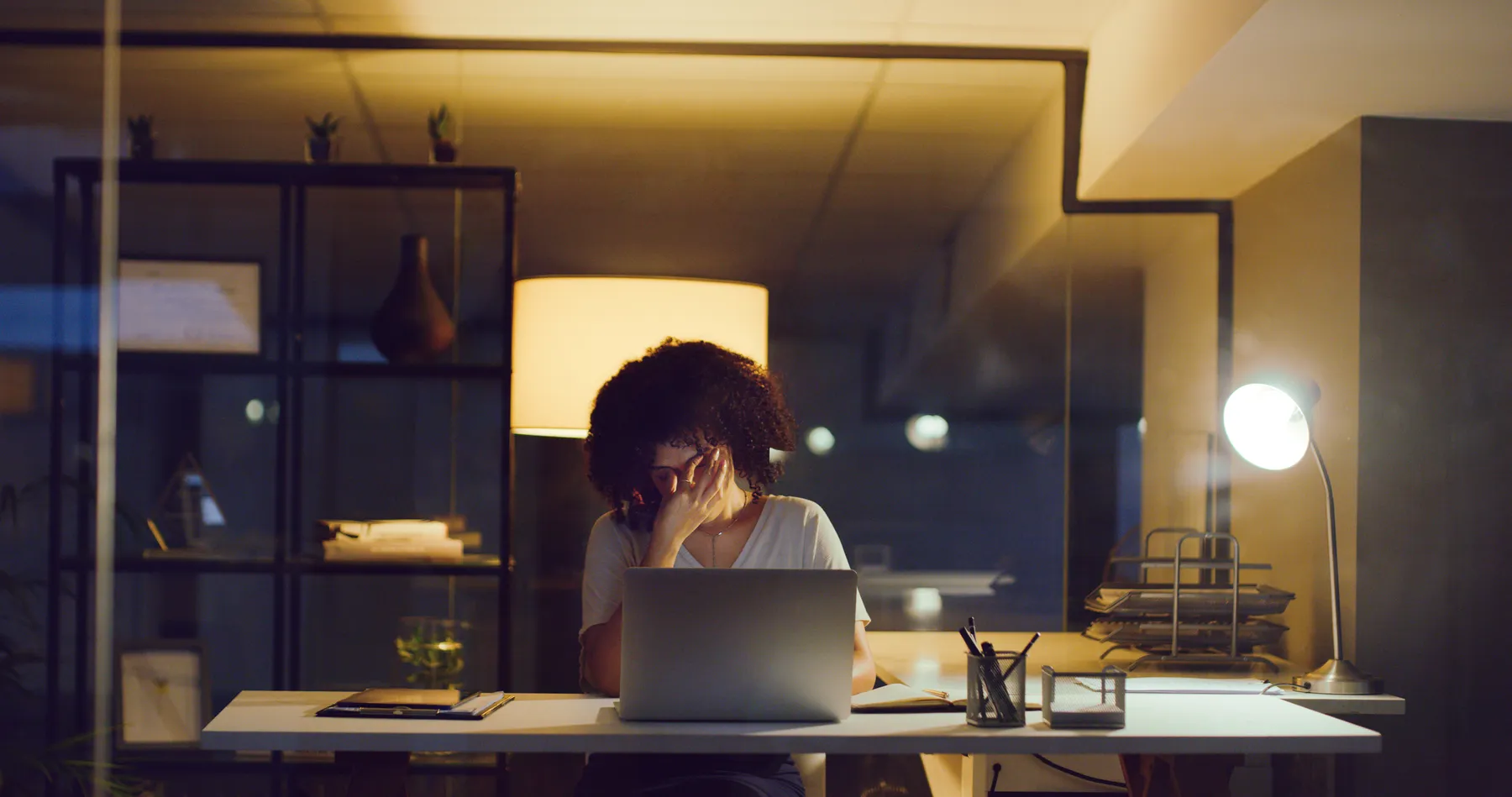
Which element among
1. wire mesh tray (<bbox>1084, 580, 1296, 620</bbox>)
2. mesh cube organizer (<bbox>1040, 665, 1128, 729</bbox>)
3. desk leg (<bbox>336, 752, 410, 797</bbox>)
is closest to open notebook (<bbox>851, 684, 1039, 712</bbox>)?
mesh cube organizer (<bbox>1040, 665, 1128, 729</bbox>)

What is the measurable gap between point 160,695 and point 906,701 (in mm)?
2270

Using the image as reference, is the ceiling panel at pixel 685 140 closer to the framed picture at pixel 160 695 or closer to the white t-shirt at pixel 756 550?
the white t-shirt at pixel 756 550

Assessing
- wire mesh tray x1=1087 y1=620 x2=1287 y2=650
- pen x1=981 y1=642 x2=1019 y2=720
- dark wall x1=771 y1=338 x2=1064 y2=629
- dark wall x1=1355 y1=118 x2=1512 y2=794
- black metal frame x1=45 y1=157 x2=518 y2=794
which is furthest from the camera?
dark wall x1=771 y1=338 x2=1064 y2=629

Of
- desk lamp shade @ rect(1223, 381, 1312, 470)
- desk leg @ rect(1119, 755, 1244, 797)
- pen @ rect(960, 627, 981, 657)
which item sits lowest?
desk leg @ rect(1119, 755, 1244, 797)

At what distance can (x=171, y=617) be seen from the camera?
3.27 meters

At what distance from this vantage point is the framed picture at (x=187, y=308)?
3.20 m

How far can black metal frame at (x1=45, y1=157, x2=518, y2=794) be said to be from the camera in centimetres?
315

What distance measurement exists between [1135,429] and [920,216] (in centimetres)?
88

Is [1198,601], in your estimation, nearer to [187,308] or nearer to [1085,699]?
[1085,699]

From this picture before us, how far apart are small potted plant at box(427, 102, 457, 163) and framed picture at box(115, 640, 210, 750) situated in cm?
149

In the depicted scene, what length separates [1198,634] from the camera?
286 cm

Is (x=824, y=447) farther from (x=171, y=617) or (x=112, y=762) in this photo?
(x=112, y=762)

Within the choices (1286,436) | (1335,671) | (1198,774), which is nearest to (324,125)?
(1286,436)

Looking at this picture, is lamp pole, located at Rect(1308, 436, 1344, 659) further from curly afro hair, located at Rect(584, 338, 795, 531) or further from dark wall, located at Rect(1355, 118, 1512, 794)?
curly afro hair, located at Rect(584, 338, 795, 531)
